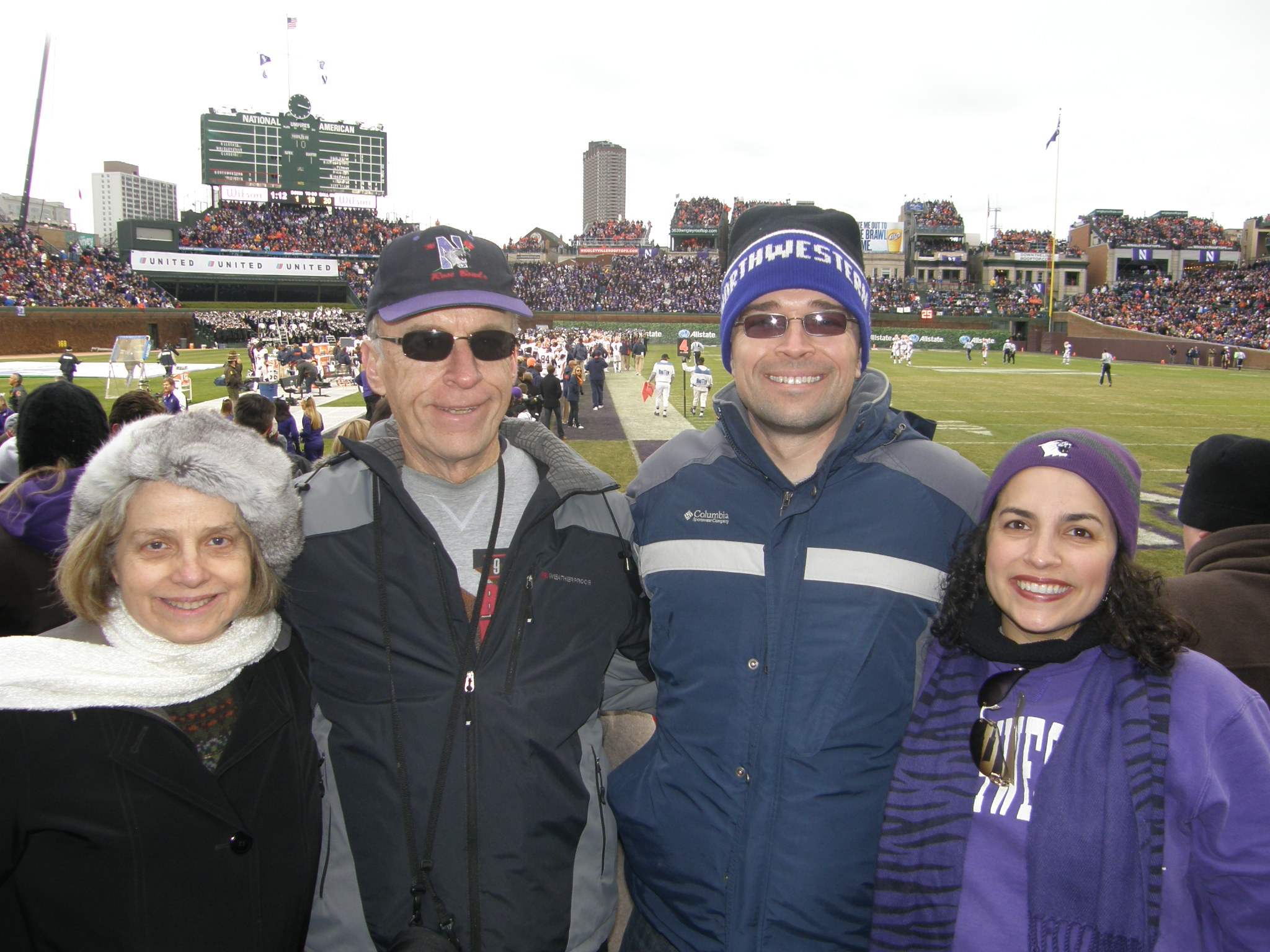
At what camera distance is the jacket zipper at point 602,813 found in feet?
7.55

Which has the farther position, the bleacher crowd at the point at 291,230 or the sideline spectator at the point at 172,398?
the bleacher crowd at the point at 291,230

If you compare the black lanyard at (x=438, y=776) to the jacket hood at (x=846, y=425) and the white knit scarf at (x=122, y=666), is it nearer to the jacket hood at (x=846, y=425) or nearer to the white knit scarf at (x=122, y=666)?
the white knit scarf at (x=122, y=666)

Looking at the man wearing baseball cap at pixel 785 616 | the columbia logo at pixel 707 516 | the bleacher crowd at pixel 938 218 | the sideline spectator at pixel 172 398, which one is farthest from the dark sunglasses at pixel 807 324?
the bleacher crowd at pixel 938 218

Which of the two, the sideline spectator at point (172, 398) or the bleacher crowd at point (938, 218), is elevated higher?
the bleacher crowd at point (938, 218)

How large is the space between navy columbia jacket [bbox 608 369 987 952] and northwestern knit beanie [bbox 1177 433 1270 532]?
1296 millimetres

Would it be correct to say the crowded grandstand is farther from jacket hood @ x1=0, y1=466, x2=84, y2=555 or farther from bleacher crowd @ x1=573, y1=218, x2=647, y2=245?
jacket hood @ x1=0, y1=466, x2=84, y2=555

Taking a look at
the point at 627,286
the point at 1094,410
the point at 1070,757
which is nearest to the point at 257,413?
the point at 1070,757

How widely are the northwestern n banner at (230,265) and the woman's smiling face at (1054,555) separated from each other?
71788 mm

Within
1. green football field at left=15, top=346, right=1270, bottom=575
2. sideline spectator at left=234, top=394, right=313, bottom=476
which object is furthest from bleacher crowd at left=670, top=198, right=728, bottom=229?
sideline spectator at left=234, top=394, right=313, bottom=476

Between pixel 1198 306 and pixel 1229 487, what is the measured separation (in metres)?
74.5

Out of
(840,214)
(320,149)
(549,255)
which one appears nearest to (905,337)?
(840,214)

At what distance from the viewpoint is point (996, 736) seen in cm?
198

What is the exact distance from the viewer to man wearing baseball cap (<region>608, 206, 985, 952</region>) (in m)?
2.06

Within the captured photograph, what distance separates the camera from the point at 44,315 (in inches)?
1607
